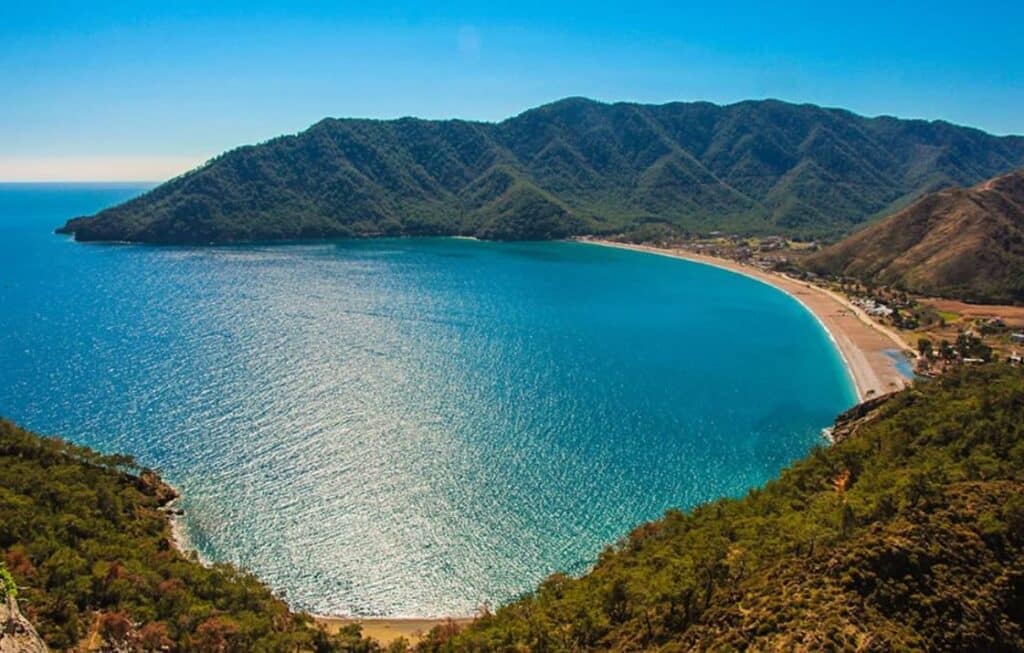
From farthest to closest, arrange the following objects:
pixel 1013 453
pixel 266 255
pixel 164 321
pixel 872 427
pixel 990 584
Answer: pixel 266 255 → pixel 164 321 → pixel 872 427 → pixel 1013 453 → pixel 990 584

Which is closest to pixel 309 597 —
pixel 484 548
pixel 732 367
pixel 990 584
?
pixel 484 548

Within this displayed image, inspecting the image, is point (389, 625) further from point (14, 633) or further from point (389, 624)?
point (14, 633)

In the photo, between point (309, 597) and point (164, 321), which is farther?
Answer: point (164, 321)

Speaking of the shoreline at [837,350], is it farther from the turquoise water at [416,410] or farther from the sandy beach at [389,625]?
the turquoise water at [416,410]

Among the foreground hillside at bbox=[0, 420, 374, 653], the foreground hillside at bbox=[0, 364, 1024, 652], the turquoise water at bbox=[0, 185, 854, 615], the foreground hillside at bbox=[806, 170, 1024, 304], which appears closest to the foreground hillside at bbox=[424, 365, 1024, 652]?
the foreground hillside at bbox=[0, 364, 1024, 652]

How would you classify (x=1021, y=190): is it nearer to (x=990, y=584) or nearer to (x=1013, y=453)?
(x=1013, y=453)

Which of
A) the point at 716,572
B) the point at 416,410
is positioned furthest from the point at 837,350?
the point at 716,572

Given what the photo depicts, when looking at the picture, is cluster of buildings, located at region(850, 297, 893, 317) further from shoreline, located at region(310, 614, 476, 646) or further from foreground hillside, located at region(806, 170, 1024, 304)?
shoreline, located at region(310, 614, 476, 646)
